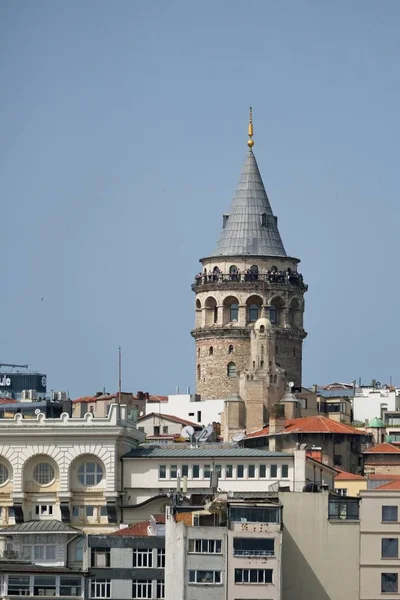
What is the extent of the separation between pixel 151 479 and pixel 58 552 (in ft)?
65.0

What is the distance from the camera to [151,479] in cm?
15625

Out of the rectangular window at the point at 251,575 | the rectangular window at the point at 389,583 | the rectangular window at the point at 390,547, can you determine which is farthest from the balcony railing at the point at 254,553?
the rectangular window at the point at 390,547

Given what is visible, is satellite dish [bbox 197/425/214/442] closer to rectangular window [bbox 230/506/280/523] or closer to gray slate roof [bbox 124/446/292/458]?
gray slate roof [bbox 124/446/292/458]

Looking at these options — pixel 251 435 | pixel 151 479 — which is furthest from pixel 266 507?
pixel 251 435

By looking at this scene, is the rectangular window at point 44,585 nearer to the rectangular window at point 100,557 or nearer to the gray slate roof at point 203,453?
the rectangular window at point 100,557

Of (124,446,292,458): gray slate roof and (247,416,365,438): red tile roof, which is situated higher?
(247,416,365,438): red tile roof

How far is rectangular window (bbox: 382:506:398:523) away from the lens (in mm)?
129125

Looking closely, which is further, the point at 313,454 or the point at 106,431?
the point at 313,454

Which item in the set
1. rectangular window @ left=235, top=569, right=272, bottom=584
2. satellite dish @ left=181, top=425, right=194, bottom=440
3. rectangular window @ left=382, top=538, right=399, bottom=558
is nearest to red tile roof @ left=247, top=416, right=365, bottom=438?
satellite dish @ left=181, top=425, right=194, bottom=440

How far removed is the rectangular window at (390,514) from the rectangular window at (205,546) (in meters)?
7.17

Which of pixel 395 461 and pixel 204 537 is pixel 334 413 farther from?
pixel 204 537

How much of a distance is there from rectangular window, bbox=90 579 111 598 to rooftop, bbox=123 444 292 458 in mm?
24824

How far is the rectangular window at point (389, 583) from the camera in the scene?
127375 millimetres

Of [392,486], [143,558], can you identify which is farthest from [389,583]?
[392,486]
